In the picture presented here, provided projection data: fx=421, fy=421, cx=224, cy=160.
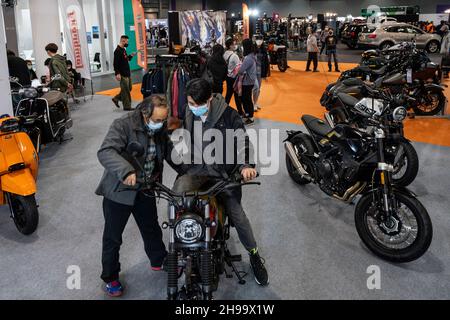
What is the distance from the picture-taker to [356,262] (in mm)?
3262

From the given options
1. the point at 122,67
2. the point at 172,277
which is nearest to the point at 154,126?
the point at 172,277

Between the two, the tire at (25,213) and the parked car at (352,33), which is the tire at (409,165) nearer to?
the tire at (25,213)

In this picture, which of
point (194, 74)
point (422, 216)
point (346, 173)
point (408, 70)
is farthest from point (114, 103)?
point (422, 216)

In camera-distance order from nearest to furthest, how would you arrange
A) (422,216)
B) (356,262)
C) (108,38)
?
1. (422,216)
2. (356,262)
3. (108,38)

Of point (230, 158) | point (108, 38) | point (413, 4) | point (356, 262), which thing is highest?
point (413, 4)

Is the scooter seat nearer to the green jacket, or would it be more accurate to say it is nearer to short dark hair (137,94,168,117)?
the green jacket

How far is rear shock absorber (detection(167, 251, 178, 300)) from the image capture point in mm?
2172

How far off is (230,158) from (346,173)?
54.7 inches

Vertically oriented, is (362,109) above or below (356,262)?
above

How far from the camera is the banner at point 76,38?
972cm

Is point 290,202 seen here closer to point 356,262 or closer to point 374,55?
point 356,262

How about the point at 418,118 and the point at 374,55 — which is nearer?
the point at 418,118

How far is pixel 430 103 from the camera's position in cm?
805

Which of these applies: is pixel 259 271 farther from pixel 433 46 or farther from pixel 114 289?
pixel 433 46
